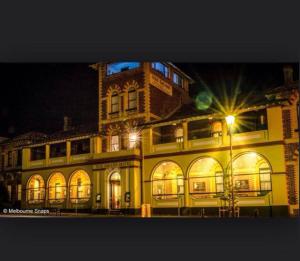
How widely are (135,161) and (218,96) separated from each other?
2.79m

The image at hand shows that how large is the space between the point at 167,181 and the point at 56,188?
285cm

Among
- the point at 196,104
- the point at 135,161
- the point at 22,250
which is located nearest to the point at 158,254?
the point at 22,250

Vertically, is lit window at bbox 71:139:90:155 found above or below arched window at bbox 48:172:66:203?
above

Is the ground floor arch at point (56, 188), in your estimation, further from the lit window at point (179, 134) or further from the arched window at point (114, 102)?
the lit window at point (179, 134)

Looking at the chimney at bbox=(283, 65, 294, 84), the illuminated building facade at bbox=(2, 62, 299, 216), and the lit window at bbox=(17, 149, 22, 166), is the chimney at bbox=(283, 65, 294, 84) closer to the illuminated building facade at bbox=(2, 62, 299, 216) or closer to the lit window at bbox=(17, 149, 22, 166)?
the illuminated building facade at bbox=(2, 62, 299, 216)

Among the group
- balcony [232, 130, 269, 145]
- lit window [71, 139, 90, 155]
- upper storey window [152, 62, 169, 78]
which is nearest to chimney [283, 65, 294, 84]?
balcony [232, 130, 269, 145]

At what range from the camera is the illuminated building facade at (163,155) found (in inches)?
419

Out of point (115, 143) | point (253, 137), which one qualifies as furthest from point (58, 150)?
point (253, 137)

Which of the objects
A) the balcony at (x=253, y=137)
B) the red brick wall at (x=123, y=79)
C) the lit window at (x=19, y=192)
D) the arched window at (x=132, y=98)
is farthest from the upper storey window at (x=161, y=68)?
the lit window at (x=19, y=192)

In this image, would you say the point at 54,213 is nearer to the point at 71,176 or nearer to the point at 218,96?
the point at 71,176

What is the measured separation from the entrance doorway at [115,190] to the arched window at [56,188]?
1.21 meters

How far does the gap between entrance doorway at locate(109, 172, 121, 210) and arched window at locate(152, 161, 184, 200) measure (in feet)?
3.21

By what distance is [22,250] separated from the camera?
9234 millimetres

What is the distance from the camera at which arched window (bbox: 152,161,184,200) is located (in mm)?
11672
